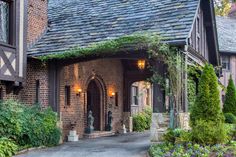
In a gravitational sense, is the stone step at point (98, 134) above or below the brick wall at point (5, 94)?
below

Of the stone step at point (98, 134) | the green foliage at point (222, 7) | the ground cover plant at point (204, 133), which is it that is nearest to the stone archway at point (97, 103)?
the stone step at point (98, 134)

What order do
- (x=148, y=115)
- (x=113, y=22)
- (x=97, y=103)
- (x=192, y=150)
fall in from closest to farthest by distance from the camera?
(x=192, y=150)
(x=113, y=22)
(x=97, y=103)
(x=148, y=115)

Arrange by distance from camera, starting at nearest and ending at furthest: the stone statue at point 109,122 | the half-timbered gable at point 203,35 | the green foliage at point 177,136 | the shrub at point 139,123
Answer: the green foliage at point 177,136, the half-timbered gable at point 203,35, the stone statue at point 109,122, the shrub at point 139,123

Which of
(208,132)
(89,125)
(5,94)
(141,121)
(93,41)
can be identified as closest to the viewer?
(208,132)

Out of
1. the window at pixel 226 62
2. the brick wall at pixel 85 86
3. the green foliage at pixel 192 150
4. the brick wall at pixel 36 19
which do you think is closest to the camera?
the green foliage at pixel 192 150

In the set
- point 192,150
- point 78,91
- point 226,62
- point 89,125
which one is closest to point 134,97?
point 89,125

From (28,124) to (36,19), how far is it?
194 inches

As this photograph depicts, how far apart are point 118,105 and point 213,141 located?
33.4ft

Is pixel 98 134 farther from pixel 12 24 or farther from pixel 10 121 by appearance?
pixel 12 24

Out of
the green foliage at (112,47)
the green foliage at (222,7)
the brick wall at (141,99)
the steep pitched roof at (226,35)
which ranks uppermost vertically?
the green foliage at (222,7)

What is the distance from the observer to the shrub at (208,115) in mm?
10820

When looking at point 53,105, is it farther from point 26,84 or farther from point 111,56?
point 111,56

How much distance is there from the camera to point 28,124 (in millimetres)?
12867

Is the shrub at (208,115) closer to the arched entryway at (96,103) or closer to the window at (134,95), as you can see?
the arched entryway at (96,103)
